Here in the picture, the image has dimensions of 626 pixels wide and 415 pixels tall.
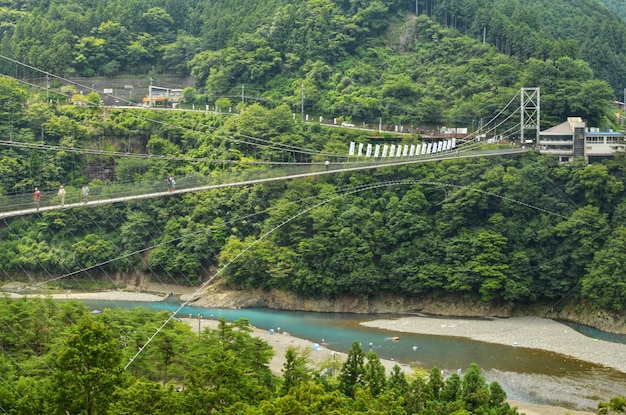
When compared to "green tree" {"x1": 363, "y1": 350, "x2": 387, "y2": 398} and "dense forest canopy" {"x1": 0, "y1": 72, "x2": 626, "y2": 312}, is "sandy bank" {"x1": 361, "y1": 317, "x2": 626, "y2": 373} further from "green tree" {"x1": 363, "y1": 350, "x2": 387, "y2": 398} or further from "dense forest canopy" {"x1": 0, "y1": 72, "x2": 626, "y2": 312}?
"green tree" {"x1": 363, "y1": 350, "x2": 387, "y2": 398}

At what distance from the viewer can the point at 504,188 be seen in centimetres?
3944

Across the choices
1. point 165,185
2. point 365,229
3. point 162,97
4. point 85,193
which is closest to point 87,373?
point 85,193

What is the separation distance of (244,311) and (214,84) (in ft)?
52.0

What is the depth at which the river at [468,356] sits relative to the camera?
28.2 m

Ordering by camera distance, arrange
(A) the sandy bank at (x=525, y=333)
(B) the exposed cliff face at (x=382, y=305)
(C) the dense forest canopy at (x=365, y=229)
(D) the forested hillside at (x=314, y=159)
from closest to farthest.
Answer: (A) the sandy bank at (x=525, y=333), (C) the dense forest canopy at (x=365, y=229), (B) the exposed cliff face at (x=382, y=305), (D) the forested hillside at (x=314, y=159)

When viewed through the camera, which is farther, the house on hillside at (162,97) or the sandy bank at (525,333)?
the house on hillside at (162,97)

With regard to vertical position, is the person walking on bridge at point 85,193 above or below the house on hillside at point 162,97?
below

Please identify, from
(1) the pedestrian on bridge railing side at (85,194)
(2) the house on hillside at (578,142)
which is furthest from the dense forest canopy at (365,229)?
(1) the pedestrian on bridge railing side at (85,194)

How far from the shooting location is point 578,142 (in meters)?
41.2

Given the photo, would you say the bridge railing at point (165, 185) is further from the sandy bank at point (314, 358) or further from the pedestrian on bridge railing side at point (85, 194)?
the sandy bank at point (314, 358)

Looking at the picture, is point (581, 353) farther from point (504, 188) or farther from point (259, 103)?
point (259, 103)

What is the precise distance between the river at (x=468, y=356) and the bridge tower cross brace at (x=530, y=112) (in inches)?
427

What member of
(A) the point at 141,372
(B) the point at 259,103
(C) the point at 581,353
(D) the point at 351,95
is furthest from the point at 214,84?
(A) the point at 141,372

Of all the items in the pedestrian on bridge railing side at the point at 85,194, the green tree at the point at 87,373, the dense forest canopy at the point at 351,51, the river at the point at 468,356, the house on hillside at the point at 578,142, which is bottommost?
the river at the point at 468,356
